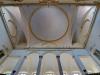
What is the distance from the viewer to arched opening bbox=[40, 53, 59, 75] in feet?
48.7

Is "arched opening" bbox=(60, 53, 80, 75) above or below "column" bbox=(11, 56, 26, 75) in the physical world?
above

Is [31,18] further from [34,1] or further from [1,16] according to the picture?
[34,1]

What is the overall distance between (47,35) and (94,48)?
205 inches

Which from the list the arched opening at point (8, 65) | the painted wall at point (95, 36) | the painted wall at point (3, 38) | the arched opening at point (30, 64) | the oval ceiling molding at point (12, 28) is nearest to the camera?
the painted wall at point (95, 36)

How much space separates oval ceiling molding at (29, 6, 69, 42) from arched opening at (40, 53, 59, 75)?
227cm

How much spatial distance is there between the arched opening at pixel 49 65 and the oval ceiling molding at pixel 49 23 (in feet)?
7.43

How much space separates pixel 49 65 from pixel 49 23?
395cm

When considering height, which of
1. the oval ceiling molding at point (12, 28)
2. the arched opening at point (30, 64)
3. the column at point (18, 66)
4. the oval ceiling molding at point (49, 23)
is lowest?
the column at point (18, 66)

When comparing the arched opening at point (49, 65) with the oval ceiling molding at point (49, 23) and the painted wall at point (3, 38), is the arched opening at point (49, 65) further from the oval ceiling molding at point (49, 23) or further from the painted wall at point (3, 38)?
the painted wall at point (3, 38)

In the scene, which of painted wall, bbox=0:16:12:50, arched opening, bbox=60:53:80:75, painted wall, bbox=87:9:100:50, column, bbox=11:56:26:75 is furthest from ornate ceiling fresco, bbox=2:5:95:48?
column, bbox=11:56:26:75

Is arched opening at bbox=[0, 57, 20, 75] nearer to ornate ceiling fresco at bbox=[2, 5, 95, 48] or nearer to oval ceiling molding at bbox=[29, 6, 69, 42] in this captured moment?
ornate ceiling fresco at bbox=[2, 5, 95, 48]

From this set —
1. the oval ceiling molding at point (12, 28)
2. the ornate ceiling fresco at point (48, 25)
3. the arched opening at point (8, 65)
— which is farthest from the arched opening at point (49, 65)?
the oval ceiling molding at point (12, 28)

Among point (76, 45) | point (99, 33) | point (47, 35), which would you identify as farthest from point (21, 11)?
point (99, 33)

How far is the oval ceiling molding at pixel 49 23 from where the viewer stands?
1528cm
